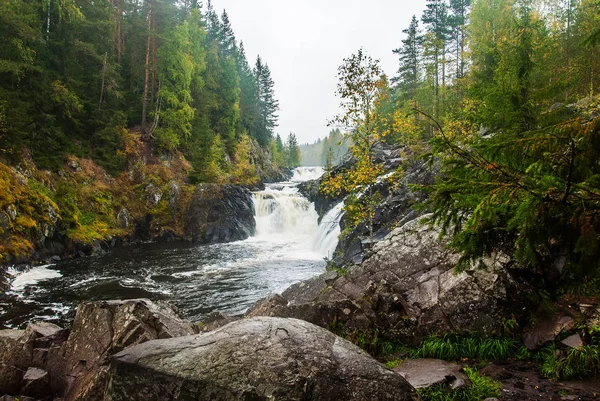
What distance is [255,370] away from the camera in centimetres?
351

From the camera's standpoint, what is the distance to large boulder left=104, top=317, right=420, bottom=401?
343 cm

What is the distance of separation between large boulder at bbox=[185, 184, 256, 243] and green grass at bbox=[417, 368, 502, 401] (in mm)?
25502

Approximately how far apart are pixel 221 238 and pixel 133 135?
1290 centimetres

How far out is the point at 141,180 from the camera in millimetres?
28062

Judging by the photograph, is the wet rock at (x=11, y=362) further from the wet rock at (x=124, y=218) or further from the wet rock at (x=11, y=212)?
the wet rock at (x=124, y=218)

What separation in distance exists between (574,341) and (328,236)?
17.9 meters

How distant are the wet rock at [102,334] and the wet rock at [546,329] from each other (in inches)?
253

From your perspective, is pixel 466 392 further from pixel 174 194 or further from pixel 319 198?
pixel 174 194

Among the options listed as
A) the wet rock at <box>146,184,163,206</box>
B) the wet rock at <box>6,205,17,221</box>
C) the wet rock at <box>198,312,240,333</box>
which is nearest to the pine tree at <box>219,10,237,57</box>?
the wet rock at <box>146,184,163,206</box>

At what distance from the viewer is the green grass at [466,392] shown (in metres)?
4.29

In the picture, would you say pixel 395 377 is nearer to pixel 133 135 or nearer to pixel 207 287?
pixel 207 287

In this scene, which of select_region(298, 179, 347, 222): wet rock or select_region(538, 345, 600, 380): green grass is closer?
select_region(538, 345, 600, 380): green grass

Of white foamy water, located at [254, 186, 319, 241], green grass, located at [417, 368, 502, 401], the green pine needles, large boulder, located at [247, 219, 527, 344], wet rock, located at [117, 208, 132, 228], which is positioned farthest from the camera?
white foamy water, located at [254, 186, 319, 241]

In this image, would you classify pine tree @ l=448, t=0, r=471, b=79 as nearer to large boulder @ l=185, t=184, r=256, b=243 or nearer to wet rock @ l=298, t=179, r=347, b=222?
wet rock @ l=298, t=179, r=347, b=222
